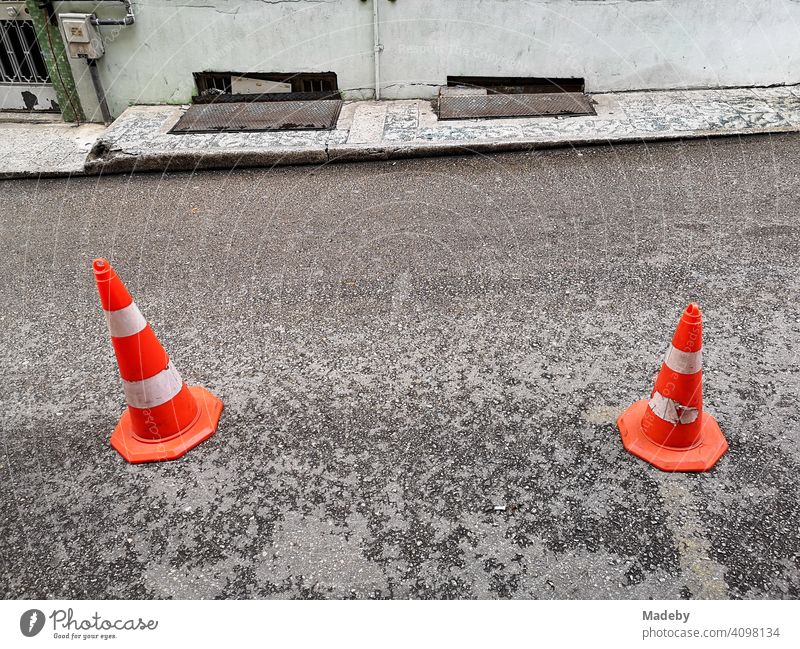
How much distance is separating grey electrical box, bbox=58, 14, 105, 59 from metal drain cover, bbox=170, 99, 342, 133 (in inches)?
39.7

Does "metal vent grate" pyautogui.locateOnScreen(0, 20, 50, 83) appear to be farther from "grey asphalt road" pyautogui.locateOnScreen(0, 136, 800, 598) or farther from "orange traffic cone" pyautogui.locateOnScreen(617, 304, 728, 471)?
"orange traffic cone" pyautogui.locateOnScreen(617, 304, 728, 471)

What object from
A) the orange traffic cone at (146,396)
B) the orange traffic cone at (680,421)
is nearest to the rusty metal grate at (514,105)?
the orange traffic cone at (680,421)

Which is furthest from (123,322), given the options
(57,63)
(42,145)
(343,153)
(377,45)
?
(57,63)

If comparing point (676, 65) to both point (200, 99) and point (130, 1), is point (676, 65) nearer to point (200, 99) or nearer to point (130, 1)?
point (200, 99)

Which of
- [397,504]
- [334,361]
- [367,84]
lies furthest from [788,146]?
[397,504]

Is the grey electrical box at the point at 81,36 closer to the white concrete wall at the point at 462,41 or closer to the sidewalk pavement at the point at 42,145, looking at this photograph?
the white concrete wall at the point at 462,41

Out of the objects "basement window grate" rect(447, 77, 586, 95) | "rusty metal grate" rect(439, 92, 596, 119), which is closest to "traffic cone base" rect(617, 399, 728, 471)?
"rusty metal grate" rect(439, 92, 596, 119)

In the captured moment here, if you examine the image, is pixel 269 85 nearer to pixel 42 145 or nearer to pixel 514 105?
pixel 42 145

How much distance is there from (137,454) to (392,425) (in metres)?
1.08

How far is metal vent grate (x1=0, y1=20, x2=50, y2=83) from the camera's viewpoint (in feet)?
20.8

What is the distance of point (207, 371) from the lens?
123 inches

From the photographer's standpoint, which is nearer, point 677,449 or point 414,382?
point 677,449

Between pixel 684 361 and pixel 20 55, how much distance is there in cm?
719

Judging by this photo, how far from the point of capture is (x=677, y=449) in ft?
8.23
